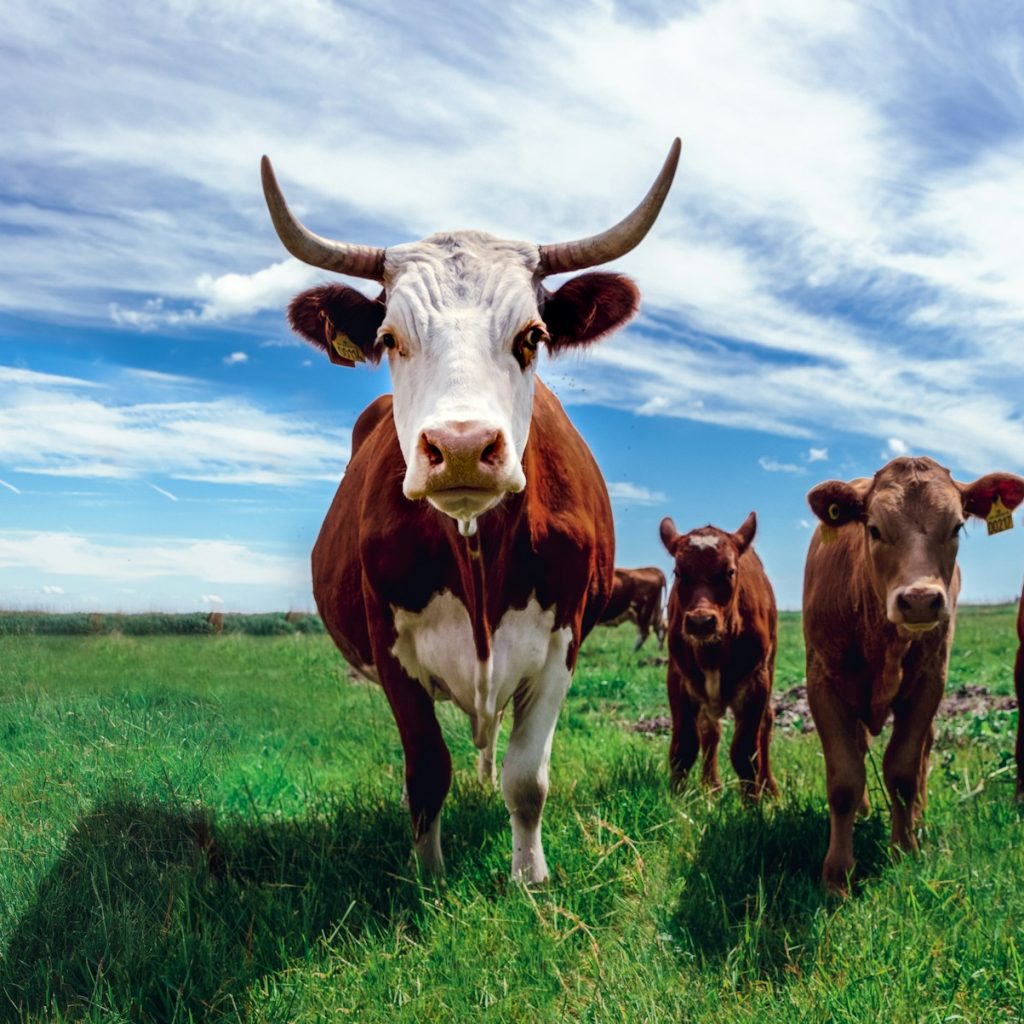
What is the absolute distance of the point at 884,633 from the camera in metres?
5.38

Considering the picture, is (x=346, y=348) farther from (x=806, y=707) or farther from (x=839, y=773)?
(x=806, y=707)

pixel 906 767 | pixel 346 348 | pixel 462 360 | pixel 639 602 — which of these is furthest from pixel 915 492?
pixel 639 602

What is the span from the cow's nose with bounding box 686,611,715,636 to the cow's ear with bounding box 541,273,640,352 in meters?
2.34

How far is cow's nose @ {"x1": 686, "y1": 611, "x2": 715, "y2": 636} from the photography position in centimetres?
662

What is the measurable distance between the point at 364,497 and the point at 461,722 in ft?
12.0

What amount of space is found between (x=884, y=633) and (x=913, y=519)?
2.03 feet

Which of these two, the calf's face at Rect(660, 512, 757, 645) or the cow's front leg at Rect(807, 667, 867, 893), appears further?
the calf's face at Rect(660, 512, 757, 645)

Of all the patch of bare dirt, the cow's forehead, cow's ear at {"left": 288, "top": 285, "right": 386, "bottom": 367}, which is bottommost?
the patch of bare dirt

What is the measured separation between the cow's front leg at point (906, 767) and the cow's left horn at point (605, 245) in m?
2.76

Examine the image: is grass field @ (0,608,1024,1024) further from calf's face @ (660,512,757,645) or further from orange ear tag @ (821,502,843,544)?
orange ear tag @ (821,502,843,544)

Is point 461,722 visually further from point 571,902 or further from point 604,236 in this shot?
point 604,236

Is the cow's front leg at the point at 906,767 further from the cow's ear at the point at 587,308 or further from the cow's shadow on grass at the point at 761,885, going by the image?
the cow's ear at the point at 587,308

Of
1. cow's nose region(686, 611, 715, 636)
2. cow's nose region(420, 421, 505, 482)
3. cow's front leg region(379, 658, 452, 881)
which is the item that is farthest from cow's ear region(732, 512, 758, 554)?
cow's nose region(420, 421, 505, 482)

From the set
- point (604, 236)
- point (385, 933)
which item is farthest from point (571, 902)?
point (604, 236)
